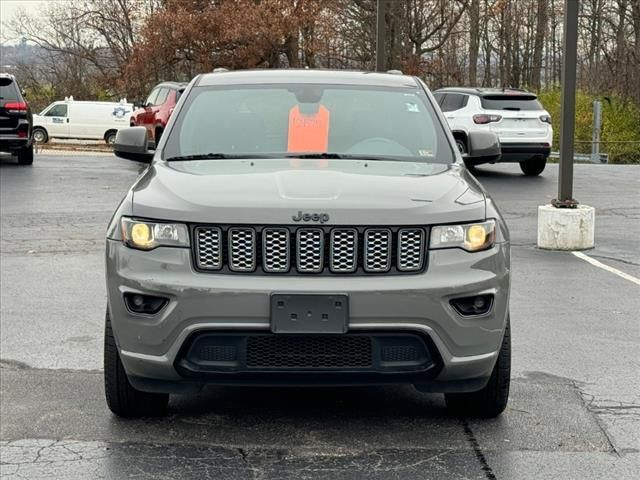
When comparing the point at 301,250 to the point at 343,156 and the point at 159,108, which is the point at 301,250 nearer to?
the point at 343,156

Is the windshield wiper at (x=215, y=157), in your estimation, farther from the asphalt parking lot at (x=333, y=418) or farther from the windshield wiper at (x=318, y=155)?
the asphalt parking lot at (x=333, y=418)

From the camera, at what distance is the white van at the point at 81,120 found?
132 ft

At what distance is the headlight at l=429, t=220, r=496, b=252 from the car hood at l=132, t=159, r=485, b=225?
0.13ft

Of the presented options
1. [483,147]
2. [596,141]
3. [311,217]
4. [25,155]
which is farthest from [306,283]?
[596,141]

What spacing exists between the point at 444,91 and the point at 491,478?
53.6 feet

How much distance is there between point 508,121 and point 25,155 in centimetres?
882

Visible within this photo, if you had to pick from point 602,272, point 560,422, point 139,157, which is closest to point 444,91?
point 602,272

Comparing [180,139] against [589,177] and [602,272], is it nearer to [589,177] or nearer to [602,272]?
[602,272]

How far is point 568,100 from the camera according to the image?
10.8m

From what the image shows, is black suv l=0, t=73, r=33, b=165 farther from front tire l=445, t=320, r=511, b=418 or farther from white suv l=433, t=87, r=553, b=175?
front tire l=445, t=320, r=511, b=418

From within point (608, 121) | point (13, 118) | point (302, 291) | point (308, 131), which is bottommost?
point (608, 121)

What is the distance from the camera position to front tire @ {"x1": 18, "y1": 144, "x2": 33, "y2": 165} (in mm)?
19719

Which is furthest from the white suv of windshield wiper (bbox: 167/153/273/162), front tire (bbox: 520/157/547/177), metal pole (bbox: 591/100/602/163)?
windshield wiper (bbox: 167/153/273/162)

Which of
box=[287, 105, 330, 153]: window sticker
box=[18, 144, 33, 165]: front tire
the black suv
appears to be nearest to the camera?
box=[287, 105, 330, 153]: window sticker
